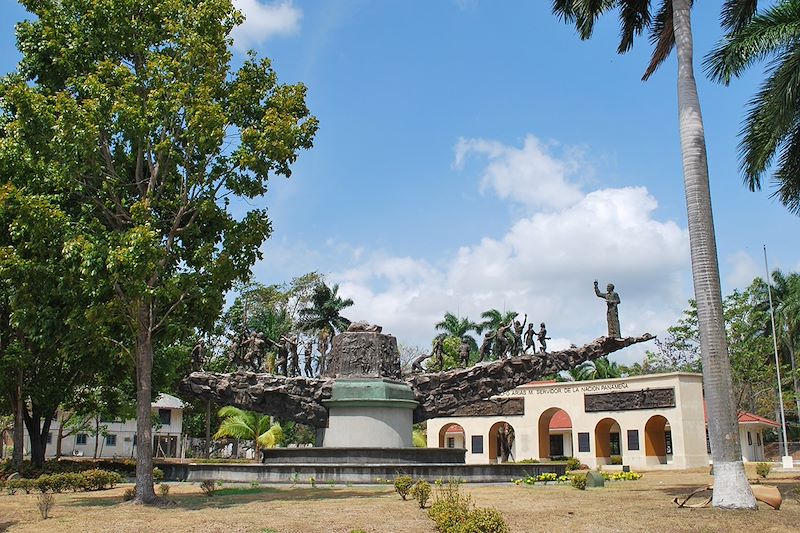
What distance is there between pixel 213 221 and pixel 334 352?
8212 millimetres

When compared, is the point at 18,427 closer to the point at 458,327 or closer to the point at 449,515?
the point at 449,515

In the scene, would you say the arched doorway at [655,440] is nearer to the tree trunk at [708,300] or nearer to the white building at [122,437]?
the tree trunk at [708,300]

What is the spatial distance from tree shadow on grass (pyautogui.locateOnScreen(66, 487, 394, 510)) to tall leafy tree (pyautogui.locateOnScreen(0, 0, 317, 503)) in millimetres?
1141

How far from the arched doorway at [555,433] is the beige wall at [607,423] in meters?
0.08

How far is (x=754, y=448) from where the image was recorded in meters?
46.3

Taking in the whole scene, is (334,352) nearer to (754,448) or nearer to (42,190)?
(42,190)

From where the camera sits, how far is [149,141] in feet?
52.4

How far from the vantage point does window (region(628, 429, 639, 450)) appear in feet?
120

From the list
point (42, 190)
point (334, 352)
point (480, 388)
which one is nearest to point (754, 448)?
point (480, 388)

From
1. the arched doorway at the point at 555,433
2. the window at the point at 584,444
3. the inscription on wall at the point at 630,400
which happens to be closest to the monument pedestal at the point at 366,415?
the inscription on wall at the point at 630,400

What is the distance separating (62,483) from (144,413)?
19.9 feet

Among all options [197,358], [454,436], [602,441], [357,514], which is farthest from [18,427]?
[454,436]

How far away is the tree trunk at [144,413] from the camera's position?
48.7ft

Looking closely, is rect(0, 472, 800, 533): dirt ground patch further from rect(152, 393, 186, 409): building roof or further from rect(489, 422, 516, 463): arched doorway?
rect(152, 393, 186, 409): building roof
